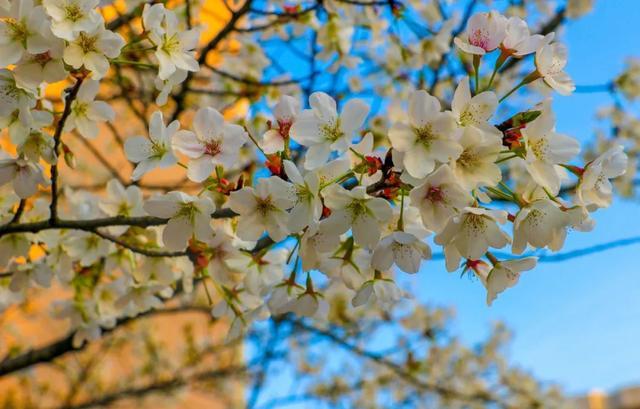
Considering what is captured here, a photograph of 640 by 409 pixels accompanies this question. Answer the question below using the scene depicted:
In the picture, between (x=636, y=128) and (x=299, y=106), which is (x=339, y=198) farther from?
(x=636, y=128)

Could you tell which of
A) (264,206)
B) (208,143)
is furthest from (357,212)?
(208,143)

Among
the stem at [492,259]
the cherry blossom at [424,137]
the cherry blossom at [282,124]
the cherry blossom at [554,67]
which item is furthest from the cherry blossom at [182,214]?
the cherry blossom at [554,67]

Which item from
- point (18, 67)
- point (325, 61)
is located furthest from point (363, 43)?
point (18, 67)

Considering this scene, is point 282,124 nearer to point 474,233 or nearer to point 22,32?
point 474,233

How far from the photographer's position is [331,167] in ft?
Answer: 3.60

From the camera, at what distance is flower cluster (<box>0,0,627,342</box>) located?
101 cm

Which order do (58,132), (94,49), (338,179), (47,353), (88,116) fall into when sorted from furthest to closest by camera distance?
1. (47,353)
2. (88,116)
3. (58,132)
4. (94,49)
5. (338,179)

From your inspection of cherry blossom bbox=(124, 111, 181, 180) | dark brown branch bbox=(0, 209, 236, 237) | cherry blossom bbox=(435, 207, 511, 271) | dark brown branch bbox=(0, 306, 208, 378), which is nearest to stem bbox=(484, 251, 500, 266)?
cherry blossom bbox=(435, 207, 511, 271)

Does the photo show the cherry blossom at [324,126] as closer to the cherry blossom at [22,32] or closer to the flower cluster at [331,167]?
the flower cluster at [331,167]

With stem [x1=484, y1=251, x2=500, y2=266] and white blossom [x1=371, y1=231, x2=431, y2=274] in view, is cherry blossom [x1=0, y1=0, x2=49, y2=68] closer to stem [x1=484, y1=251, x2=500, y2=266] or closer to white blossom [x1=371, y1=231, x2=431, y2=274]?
white blossom [x1=371, y1=231, x2=431, y2=274]

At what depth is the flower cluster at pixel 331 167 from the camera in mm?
1014

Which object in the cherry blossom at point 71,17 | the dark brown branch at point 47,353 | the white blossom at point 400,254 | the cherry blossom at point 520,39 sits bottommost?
the dark brown branch at point 47,353

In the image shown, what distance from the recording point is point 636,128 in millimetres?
3854

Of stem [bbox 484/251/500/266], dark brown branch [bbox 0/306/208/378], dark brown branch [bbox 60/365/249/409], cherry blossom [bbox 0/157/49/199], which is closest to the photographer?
stem [bbox 484/251/500/266]
